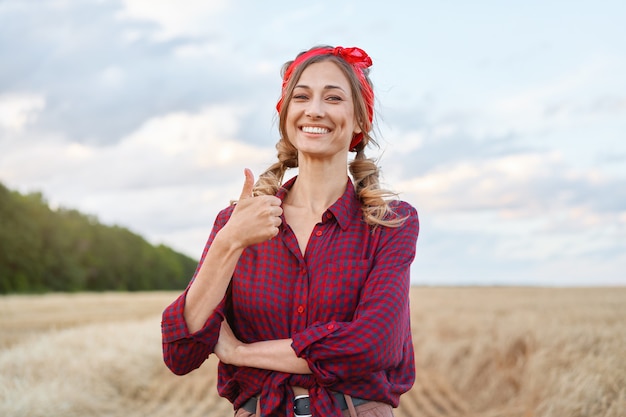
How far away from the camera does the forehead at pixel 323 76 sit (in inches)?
115

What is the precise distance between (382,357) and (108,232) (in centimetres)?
5429

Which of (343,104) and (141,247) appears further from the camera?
(141,247)

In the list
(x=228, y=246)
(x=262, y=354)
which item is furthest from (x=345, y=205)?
(x=262, y=354)

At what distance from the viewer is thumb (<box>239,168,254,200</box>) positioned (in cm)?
272

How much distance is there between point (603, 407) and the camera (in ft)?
17.6

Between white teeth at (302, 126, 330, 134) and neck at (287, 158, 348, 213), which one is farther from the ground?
white teeth at (302, 126, 330, 134)

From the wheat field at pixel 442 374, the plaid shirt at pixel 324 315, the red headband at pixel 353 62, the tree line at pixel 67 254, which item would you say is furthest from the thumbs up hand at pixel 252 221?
the tree line at pixel 67 254

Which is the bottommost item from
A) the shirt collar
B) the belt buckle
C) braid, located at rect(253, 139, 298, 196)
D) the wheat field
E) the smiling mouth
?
the wheat field

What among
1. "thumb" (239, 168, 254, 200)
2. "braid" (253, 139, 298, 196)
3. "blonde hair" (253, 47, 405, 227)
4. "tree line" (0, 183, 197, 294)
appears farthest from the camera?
"tree line" (0, 183, 197, 294)

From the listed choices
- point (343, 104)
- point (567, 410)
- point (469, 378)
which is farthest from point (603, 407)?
point (343, 104)

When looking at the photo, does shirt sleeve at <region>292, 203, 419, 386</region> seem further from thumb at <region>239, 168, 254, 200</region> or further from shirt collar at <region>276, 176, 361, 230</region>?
thumb at <region>239, 168, 254, 200</region>

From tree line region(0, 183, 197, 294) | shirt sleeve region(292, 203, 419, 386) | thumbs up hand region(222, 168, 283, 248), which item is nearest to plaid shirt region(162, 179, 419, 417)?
shirt sleeve region(292, 203, 419, 386)

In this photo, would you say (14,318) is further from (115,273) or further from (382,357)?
(115,273)

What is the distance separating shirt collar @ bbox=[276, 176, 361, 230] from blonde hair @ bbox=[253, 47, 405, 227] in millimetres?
33
